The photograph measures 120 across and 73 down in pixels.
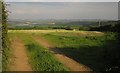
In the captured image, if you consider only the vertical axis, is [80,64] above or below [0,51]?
below

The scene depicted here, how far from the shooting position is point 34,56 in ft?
75.9

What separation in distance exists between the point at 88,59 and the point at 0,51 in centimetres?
669

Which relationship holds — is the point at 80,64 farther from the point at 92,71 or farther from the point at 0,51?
the point at 0,51

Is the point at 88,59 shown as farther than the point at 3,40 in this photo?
Yes

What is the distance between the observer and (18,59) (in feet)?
72.6

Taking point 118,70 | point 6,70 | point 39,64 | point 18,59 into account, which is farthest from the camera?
point 18,59

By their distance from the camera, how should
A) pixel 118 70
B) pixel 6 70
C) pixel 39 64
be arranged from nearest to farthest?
pixel 118 70 → pixel 6 70 → pixel 39 64

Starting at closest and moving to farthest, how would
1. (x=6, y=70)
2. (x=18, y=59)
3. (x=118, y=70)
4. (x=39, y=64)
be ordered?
(x=118, y=70) < (x=6, y=70) < (x=39, y=64) < (x=18, y=59)

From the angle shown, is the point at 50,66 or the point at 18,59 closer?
the point at 50,66

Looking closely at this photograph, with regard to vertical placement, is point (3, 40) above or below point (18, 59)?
above

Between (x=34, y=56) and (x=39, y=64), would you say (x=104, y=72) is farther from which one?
(x=34, y=56)

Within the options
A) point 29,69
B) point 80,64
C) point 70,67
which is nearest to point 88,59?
point 80,64

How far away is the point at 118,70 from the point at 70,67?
3.31 m

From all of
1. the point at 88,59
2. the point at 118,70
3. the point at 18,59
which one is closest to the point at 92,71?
the point at 118,70
